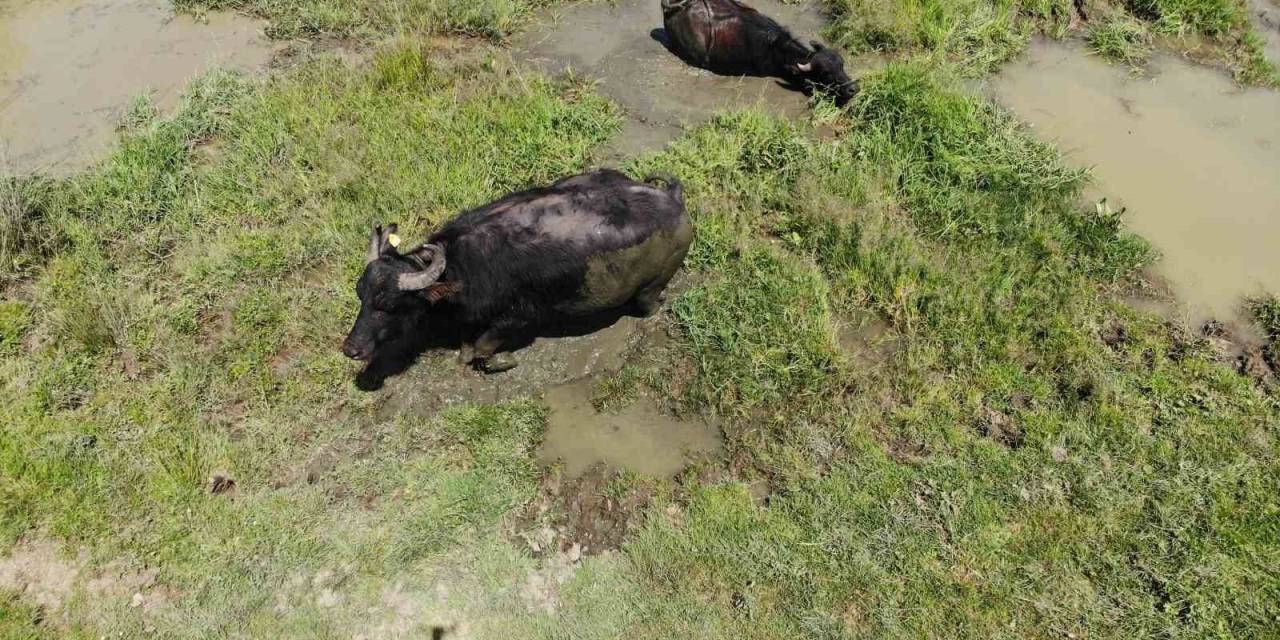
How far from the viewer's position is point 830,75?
25.7ft

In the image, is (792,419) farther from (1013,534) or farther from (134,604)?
(134,604)

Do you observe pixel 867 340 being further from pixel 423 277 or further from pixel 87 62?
pixel 87 62

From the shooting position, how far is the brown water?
507cm

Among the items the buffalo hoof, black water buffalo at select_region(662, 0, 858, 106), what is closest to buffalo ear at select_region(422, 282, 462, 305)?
the buffalo hoof

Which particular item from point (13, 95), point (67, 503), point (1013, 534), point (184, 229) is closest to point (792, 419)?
point (1013, 534)

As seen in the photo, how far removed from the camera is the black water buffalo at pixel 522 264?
16.2 feet

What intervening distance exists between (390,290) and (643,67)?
4.79 metres

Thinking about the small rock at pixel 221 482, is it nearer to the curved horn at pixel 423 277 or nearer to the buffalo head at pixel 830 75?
the curved horn at pixel 423 277

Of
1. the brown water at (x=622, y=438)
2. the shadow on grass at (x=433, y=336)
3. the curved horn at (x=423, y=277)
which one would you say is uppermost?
the curved horn at (x=423, y=277)

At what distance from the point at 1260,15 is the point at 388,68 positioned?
10.4m

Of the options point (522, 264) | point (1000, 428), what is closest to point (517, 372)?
point (522, 264)

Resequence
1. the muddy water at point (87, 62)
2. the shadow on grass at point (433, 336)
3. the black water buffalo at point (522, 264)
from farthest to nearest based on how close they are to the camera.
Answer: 1. the muddy water at point (87, 62)
2. the shadow on grass at point (433, 336)
3. the black water buffalo at point (522, 264)

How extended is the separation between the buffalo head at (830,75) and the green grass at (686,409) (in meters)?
0.76

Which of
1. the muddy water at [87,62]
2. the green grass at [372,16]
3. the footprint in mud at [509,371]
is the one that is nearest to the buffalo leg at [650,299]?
the footprint in mud at [509,371]
